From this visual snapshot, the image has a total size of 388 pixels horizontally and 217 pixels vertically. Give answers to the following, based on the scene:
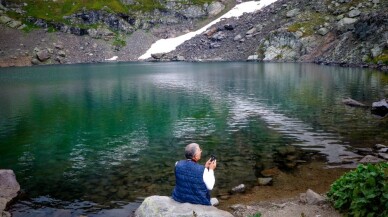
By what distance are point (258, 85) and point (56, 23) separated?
492 feet

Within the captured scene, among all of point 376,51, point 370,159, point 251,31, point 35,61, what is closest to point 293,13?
point 251,31

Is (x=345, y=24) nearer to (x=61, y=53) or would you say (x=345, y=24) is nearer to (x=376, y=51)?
(x=376, y=51)

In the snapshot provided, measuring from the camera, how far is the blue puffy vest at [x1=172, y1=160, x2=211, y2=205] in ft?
36.8

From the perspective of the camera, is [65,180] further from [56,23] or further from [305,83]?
[56,23]

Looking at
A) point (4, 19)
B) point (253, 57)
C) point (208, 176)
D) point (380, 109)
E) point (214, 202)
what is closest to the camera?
point (208, 176)

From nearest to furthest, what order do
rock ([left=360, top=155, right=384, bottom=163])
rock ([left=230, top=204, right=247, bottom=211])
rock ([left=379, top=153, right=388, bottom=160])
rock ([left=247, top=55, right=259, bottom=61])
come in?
rock ([left=230, top=204, right=247, bottom=211])
rock ([left=360, top=155, right=384, bottom=163])
rock ([left=379, top=153, right=388, bottom=160])
rock ([left=247, top=55, right=259, bottom=61])

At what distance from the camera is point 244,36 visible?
16562 cm

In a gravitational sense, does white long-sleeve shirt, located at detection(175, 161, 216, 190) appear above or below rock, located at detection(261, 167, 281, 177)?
above

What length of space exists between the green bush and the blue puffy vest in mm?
4772

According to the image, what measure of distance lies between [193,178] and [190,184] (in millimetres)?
305

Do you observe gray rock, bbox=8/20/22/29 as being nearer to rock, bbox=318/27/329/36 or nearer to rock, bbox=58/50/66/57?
rock, bbox=58/50/66/57

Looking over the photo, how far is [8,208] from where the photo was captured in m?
17.2

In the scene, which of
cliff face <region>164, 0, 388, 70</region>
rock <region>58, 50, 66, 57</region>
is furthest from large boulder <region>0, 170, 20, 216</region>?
rock <region>58, 50, 66, 57</region>

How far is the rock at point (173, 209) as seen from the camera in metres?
11.2
